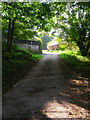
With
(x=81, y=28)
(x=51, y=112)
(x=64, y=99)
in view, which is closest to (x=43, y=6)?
(x=64, y=99)

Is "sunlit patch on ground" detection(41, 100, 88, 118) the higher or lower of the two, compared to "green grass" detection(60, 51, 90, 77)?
lower

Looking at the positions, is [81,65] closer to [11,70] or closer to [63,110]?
[11,70]

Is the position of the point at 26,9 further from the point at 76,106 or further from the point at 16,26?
the point at 76,106

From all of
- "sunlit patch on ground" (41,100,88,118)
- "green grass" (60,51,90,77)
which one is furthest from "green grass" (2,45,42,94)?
"green grass" (60,51,90,77)

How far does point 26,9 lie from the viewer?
9617 millimetres

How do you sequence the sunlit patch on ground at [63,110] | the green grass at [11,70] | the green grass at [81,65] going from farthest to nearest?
the green grass at [81,65] → the green grass at [11,70] → the sunlit patch on ground at [63,110]

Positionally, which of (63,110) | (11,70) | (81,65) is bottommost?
(63,110)

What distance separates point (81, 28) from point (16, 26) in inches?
395

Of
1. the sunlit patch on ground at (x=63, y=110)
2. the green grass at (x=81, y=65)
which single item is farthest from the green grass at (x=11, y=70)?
the green grass at (x=81, y=65)

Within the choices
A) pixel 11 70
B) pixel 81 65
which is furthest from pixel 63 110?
pixel 81 65

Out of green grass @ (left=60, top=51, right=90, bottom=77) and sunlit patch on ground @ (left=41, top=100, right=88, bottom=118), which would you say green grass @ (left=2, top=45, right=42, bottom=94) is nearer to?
sunlit patch on ground @ (left=41, top=100, right=88, bottom=118)

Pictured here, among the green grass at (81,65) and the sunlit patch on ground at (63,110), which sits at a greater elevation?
the green grass at (81,65)

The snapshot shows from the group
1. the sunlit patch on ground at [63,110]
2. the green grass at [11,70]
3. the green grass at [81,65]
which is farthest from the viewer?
the green grass at [81,65]

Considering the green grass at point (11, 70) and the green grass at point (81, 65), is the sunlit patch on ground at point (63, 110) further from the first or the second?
the green grass at point (81, 65)
